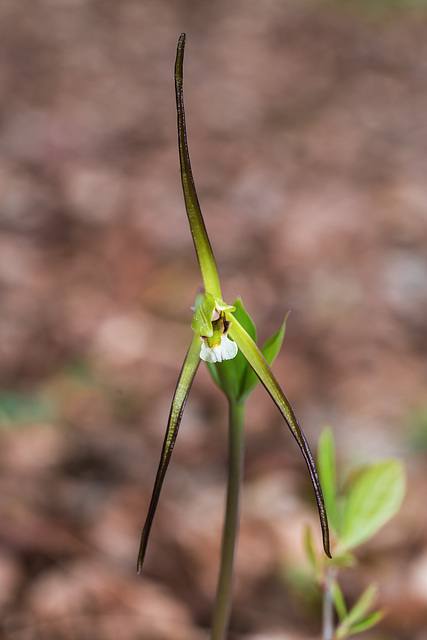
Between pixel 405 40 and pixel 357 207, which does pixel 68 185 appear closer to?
pixel 357 207

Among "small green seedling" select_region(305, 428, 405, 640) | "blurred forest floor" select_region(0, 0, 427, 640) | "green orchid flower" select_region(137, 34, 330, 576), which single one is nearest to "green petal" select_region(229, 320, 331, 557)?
"green orchid flower" select_region(137, 34, 330, 576)

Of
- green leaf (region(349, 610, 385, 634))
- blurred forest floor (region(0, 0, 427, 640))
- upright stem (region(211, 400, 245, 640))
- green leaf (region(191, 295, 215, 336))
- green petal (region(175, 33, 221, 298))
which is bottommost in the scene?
green leaf (region(349, 610, 385, 634))

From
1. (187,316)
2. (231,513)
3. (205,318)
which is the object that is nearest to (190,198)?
(205,318)

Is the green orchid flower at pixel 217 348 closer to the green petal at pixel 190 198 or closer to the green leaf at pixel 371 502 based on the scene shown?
the green petal at pixel 190 198

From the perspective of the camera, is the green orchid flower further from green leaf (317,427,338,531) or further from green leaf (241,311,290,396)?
green leaf (317,427,338,531)

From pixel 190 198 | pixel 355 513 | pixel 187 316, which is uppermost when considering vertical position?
pixel 187 316

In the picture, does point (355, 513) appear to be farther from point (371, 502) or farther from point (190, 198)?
point (190, 198)

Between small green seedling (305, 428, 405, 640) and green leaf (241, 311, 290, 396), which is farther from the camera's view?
small green seedling (305, 428, 405, 640)
